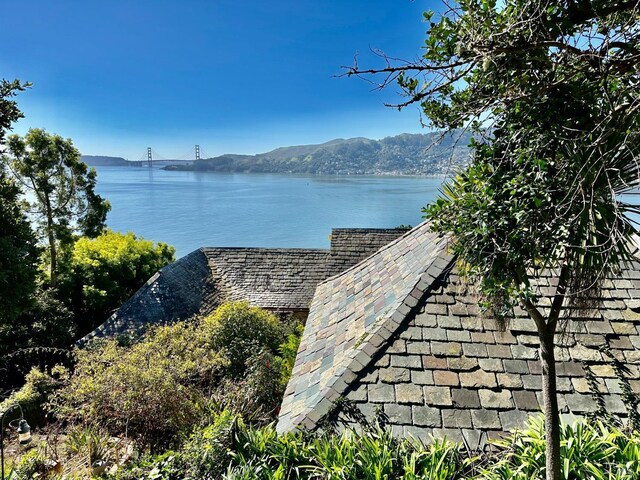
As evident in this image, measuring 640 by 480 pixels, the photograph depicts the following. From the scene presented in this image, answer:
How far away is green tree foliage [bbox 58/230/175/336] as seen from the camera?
1856 cm

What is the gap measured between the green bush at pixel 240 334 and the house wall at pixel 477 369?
20.8 feet

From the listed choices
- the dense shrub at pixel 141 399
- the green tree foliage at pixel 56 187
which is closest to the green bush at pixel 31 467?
the dense shrub at pixel 141 399

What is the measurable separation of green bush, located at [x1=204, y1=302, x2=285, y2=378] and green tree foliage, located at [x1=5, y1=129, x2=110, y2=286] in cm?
1127

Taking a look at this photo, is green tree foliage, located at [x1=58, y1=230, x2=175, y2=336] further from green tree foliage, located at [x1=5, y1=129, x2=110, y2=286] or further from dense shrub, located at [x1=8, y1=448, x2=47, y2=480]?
dense shrub, located at [x1=8, y1=448, x2=47, y2=480]

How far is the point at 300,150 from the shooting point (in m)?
197

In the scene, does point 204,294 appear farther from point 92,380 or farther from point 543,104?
point 543,104

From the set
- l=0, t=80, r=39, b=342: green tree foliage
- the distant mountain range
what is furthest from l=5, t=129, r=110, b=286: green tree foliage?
the distant mountain range

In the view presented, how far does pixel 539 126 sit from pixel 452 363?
349 centimetres

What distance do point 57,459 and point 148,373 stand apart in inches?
92.2

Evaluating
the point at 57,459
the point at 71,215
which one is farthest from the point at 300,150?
the point at 57,459

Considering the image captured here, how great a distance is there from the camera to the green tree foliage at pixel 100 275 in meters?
18.6

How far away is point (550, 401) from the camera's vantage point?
3.20m

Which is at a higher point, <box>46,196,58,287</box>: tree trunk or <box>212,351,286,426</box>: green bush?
<box>46,196,58,287</box>: tree trunk

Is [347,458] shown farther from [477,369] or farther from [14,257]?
[14,257]
